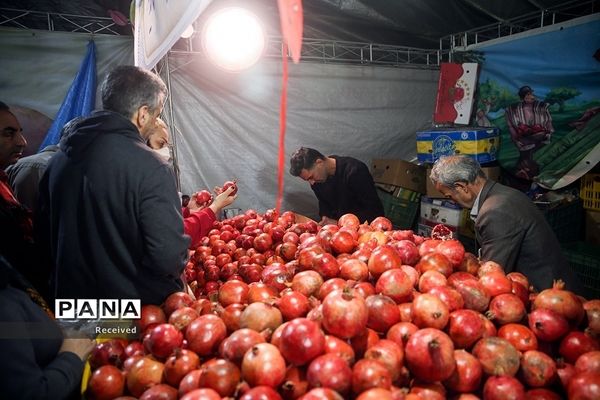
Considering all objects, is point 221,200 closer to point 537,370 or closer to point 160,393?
point 160,393

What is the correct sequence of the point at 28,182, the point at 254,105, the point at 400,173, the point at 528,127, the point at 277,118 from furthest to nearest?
the point at 400,173
the point at 277,118
the point at 254,105
the point at 528,127
the point at 28,182

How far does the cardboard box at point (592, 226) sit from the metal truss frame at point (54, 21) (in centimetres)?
632

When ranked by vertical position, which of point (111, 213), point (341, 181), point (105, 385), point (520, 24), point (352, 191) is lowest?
point (105, 385)

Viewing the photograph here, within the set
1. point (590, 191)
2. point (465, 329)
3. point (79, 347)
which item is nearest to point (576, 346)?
point (465, 329)

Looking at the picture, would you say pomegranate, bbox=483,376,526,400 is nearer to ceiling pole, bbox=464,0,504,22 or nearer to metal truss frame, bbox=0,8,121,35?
ceiling pole, bbox=464,0,504,22

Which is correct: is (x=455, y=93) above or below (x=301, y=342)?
above

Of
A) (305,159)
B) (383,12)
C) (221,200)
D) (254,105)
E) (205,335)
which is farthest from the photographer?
(254,105)

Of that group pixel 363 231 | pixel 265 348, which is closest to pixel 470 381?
pixel 265 348

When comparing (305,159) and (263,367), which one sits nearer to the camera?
(263,367)

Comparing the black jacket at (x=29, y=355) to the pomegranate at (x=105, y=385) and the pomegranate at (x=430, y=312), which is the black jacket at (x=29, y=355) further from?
the pomegranate at (x=430, y=312)

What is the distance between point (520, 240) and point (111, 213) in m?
2.43

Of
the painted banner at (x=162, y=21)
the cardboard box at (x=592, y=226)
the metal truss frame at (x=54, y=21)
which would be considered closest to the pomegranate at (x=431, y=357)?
the painted banner at (x=162, y=21)

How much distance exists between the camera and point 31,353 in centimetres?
110

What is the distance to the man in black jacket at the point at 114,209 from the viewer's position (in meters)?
1.70
